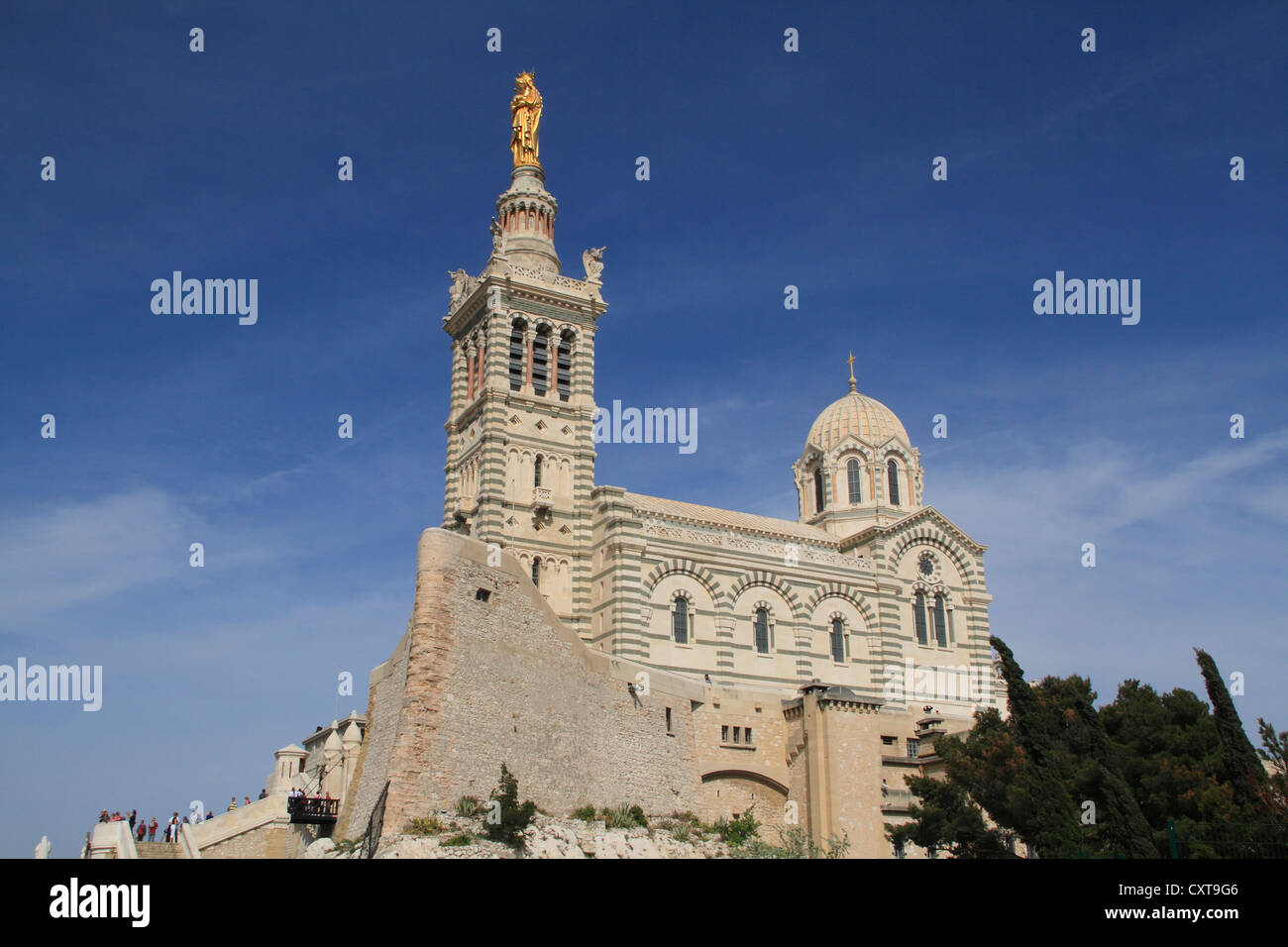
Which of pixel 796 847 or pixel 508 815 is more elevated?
pixel 508 815

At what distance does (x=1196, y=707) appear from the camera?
1265 inches

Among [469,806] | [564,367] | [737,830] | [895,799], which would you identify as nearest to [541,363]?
[564,367]

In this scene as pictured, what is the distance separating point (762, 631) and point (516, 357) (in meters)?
16.1

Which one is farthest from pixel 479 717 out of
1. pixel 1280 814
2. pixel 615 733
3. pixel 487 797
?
pixel 1280 814

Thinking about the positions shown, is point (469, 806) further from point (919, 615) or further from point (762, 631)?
point (919, 615)

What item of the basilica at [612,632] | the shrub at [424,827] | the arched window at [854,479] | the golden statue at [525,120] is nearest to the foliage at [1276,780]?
the basilica at [612,632]

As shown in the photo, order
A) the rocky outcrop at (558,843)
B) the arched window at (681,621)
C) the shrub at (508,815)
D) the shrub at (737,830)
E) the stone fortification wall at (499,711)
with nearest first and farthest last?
the rocky outcrop at (558,843) < the shrub at (508,815) < the stone fortification wall at (499,711) < the shrub at (737,830) < the arched window at (681,621)

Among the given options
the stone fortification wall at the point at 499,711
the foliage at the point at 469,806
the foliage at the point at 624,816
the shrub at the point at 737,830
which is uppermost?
the stone fortification wall at the point at 499,711

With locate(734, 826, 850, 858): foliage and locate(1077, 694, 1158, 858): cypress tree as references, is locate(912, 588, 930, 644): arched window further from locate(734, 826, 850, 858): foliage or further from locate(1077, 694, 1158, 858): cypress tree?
locate(1077, 694, 1158, 858): cypress tree

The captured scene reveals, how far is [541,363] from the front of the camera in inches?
2012

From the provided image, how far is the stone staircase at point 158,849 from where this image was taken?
31.5 metres

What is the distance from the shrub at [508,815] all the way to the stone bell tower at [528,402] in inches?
718

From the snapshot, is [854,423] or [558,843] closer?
[558,843]

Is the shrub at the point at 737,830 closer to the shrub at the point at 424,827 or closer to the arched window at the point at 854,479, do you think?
the shrub at the point at 424,827
